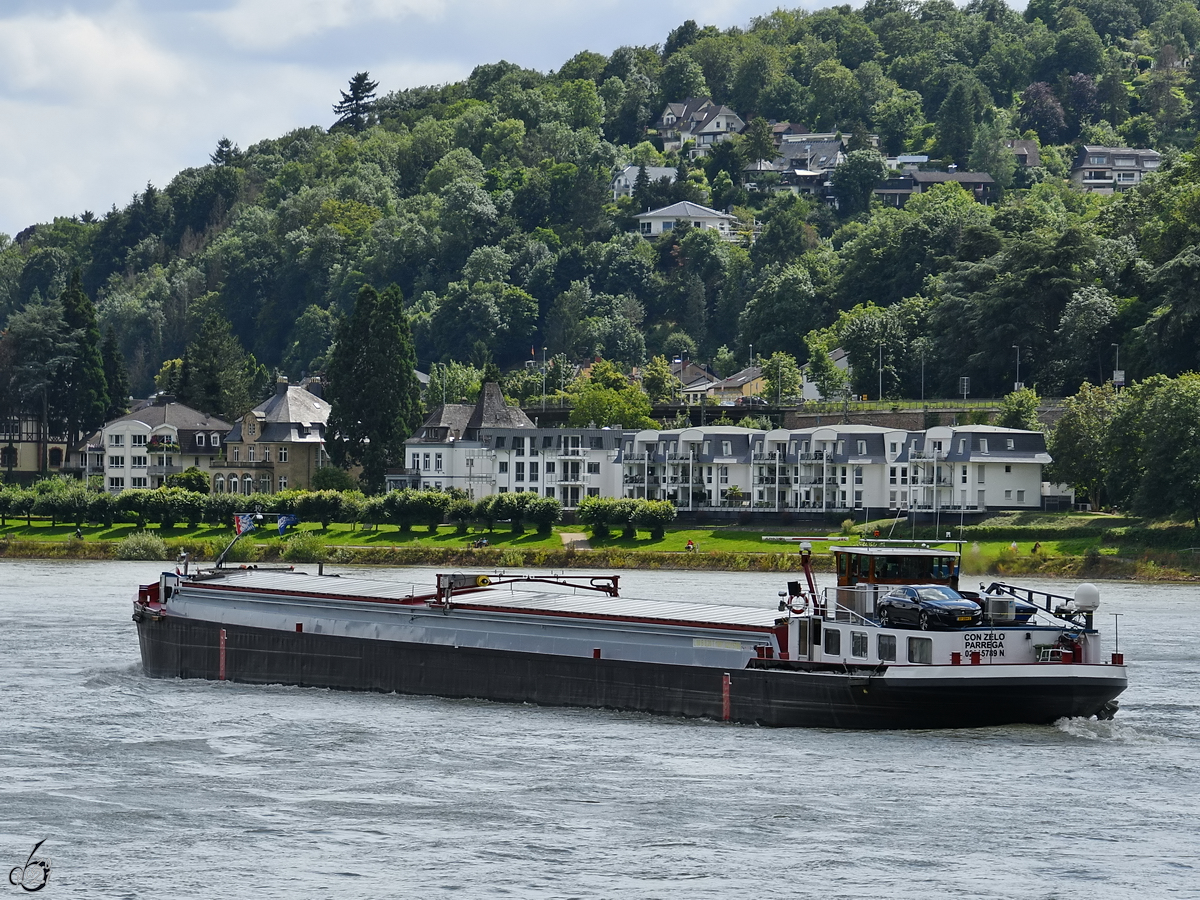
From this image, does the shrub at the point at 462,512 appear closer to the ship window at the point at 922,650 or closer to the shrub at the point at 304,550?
the shrub at the point at 304,550

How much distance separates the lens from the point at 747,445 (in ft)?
471

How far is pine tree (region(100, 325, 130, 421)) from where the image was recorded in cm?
18350

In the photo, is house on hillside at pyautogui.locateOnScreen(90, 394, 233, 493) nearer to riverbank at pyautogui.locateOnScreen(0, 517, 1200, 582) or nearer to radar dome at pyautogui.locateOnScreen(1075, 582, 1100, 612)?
riverbank at pyautogui.locateOnScreen(0, 517, 1200, 582)

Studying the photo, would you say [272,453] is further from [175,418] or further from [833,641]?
[833,641]

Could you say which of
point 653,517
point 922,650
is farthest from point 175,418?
point 922,650

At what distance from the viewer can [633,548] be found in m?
120

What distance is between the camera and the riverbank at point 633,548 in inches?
4134

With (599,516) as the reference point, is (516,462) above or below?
above

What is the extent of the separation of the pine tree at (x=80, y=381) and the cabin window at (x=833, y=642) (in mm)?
142530

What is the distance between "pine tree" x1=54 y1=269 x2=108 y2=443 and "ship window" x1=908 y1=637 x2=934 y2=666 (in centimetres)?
Result: 14476

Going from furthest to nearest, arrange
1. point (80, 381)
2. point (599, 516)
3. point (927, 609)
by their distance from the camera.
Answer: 1. point (80, 381)
2. point (599, 516)
3. point (927, 609)

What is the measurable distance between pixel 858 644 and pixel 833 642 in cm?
78

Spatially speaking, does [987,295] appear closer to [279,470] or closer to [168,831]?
[279,470]

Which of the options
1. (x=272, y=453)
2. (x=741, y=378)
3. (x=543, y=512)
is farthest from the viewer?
(x=741, y=378)
